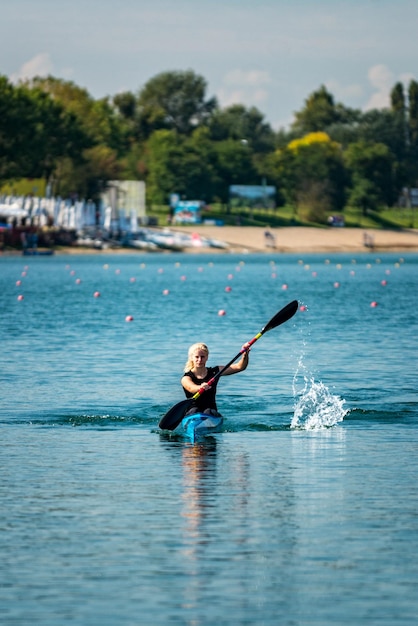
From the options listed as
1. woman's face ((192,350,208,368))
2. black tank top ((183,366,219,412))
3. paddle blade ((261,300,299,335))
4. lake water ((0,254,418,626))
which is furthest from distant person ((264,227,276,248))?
woman's face ((192,350,208,368))

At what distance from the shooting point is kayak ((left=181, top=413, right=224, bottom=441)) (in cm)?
2697

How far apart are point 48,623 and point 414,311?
53.9 metres

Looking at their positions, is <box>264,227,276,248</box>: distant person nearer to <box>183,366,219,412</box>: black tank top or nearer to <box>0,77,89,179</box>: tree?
<box>0,77,89,179</box>: tree

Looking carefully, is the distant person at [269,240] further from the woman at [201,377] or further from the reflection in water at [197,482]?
the reflection in water at [197,482]

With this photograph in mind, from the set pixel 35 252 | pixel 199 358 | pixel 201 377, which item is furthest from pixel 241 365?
pixel 35 252

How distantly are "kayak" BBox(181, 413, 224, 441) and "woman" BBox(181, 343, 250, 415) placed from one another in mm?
114

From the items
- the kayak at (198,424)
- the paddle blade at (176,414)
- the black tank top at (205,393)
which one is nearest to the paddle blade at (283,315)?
the black tank top at (205,393)

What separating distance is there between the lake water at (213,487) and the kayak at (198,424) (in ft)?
0.74

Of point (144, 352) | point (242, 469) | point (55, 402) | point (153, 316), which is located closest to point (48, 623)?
point (242, 469)

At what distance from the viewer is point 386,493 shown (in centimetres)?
2134

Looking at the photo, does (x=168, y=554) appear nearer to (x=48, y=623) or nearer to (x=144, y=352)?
(x=48, y=623)

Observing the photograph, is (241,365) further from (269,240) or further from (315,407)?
(269,240)

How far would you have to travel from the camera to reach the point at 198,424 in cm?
2702

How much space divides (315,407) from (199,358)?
588 centimetres
